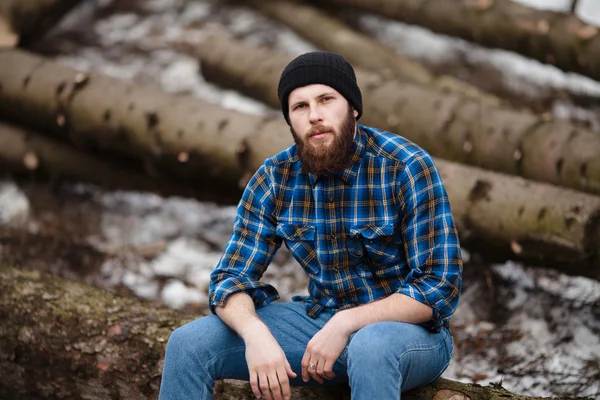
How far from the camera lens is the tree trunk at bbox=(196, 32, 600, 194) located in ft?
11.3

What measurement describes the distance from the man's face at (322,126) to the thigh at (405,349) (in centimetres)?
52

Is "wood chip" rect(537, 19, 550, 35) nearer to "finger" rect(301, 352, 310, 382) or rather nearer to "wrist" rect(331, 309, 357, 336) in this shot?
"wrist" rect(331, 309, 357, 336)

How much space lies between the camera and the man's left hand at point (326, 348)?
75.7 inches

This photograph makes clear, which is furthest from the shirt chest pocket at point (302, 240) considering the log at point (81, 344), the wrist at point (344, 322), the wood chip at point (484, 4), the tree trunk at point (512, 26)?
the wood chip at point (484, 4)

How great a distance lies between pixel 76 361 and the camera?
2529 millimetres

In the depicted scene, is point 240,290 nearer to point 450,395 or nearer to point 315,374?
point 315,374

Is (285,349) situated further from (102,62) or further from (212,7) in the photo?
(212,7)

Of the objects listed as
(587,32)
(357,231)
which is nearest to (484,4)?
(587,32)

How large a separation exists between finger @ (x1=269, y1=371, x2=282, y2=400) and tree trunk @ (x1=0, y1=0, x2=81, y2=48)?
403 cm

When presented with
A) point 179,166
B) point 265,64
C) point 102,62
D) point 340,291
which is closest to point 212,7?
point 102,62

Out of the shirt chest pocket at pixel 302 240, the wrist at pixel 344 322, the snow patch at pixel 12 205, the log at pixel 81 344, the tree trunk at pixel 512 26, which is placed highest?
the tree trunk at pixel 512 26

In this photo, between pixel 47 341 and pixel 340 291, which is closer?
pixel 340 291

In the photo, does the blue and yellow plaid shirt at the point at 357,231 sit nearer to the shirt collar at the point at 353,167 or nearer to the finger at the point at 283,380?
the shirt collar at the point at 353,167

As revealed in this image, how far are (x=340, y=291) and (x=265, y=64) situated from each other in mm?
2914
